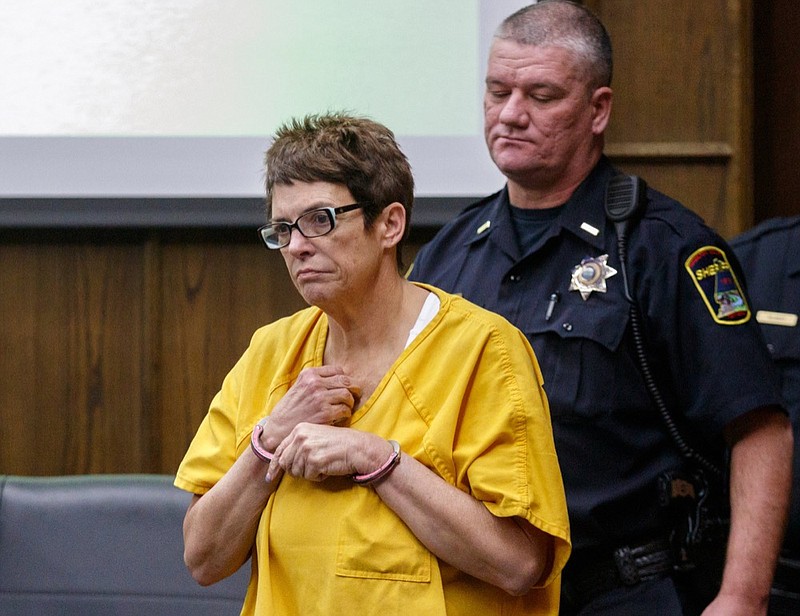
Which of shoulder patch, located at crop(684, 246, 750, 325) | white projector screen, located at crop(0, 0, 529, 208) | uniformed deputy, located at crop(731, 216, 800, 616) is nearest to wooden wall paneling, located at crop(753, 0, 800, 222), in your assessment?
uniformed deputy, located at crop(731, 216, 800, 616)

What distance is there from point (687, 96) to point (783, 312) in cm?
58

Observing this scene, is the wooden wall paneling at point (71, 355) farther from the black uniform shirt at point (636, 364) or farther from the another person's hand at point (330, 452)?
the another person's hand at point (330, 452)

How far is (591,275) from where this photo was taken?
1.64 meters

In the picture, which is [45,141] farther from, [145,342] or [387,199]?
[387,199]

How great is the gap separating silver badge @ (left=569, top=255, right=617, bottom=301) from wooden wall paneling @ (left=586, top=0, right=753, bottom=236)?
82cm

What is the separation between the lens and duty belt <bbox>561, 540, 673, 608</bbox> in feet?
5.11

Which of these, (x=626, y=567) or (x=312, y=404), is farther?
(x=626, y=567)

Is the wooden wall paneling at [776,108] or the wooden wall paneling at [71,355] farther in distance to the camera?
the wooden wall paneling at [776,108]

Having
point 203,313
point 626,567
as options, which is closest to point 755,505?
point 626,567

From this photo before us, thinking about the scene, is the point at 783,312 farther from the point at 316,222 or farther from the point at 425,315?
the point at 316,222

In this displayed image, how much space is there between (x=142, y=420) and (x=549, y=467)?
1.38 metres

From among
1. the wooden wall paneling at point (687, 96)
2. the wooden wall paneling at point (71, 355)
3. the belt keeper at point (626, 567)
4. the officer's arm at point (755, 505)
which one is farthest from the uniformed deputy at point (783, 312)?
the wooden wall paneling at point (71, 355)

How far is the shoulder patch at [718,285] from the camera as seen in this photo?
1.56 meters

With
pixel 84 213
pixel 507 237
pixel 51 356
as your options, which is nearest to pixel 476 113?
pixel 507 237
